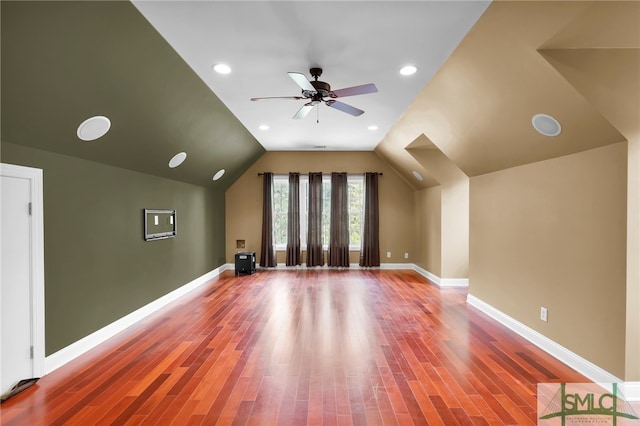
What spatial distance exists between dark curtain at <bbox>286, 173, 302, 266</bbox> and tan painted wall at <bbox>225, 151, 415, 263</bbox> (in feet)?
0.86

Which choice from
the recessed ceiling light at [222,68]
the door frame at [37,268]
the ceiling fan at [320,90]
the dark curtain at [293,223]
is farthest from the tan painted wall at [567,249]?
the door frame at [37,268]

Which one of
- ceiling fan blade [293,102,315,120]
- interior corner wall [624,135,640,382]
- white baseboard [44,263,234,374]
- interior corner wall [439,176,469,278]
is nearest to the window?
interior corner wall [439,176,469,278]

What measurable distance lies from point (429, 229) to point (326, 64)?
463 centimetres

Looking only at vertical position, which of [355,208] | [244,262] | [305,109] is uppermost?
[305,109]

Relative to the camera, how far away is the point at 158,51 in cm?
269

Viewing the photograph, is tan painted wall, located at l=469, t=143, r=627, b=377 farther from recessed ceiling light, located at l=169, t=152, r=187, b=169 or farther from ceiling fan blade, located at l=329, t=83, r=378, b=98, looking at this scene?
recessed ceiling light, located at l=169, t=152, r=187, b=169

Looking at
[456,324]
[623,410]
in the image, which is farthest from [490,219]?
[623,410]

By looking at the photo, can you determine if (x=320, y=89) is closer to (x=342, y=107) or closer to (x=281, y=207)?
(x=342, y=107)

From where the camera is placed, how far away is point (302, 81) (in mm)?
2762

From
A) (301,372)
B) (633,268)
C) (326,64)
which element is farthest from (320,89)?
(633,268)

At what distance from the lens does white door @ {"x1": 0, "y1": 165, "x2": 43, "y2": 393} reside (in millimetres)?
2391

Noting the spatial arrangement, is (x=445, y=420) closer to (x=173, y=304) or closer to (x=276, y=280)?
(x=173, y=304)

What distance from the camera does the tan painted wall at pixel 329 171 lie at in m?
7.72

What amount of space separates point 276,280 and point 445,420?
185 inches
